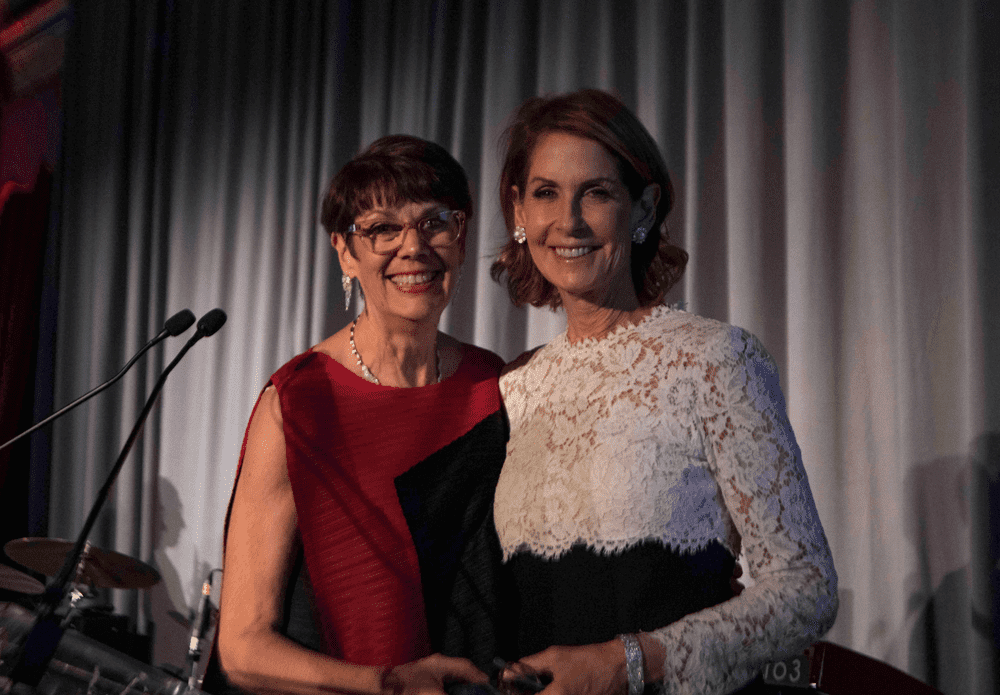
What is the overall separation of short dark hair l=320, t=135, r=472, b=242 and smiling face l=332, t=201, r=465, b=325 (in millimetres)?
18

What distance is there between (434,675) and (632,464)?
42 cm

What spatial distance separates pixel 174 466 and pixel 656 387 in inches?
146

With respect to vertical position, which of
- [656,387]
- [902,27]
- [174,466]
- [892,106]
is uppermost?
[902,27]

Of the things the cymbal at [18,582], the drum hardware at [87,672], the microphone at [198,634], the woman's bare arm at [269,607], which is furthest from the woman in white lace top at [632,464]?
the cymbal at [18,582]

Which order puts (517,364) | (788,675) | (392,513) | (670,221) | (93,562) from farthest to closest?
1. (93,562)
2. (670,221)
3. (788,675)
4. (517,364)
5. (392,513)

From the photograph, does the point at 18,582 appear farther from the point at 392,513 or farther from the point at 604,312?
the point at 604,312

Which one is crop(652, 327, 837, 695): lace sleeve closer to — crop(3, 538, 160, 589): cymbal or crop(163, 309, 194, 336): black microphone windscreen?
crop(163, 309, 194, 336): black microphone windscreen

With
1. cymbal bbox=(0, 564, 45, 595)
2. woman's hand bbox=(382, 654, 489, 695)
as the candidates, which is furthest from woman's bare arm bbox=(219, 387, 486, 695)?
cymbal bbox=(0, 564, 45, 595)

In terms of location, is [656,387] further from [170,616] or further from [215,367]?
[170,616]

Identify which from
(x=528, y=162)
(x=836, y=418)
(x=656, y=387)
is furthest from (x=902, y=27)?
(x=656, y=387)

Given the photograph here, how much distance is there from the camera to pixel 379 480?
135 centimetres

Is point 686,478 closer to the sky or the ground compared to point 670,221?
closer to the ground

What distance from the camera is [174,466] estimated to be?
14.3ft

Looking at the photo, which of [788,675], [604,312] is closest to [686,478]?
[604,312]
